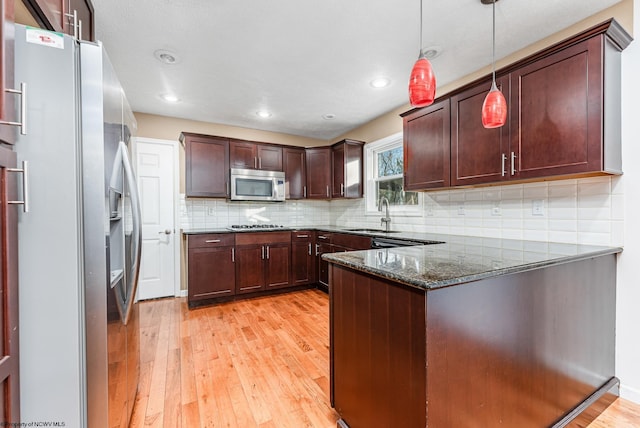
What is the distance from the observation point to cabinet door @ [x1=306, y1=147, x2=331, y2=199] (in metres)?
4.50

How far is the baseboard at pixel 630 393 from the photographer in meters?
1.72

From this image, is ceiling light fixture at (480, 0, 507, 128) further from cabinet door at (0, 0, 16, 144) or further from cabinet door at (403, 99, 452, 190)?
cabinet door at (0, 0, 16, 144)

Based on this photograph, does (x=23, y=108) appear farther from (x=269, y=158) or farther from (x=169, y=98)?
(x=269, y=158)

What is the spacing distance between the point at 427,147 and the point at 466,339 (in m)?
2.07

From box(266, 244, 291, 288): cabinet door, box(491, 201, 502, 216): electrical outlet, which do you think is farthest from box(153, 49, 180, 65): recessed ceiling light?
box(491, 201, 502, 216): electrical outlet

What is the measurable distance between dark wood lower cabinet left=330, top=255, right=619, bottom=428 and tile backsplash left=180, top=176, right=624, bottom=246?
13.4 inches

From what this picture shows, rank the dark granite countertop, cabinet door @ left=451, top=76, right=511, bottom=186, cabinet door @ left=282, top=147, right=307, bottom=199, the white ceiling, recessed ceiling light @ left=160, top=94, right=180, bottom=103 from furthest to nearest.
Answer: cabinet door @ left=282, top=147, right=307, bottom=199 → recessed ceiling light @ left=160, top=94, right=180, bottom=103 → cabinet door @ left=451, top=76, right=511, bottom=186 → the white ceiling → the dark granite countertop

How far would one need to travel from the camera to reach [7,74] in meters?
0.78

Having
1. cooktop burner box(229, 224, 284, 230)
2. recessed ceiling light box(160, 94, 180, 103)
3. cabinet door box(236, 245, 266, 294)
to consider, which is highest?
recessed ceiling light box(160, 94, 180, 103)

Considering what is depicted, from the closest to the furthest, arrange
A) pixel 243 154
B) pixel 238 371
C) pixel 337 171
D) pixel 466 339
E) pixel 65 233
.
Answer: pixel 65 233, pixel 466 339, pixel 238 371, pixel 243 154, pixel 337 171

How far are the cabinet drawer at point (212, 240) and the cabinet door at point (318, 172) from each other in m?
1.50

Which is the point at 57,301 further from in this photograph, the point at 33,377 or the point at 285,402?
the point at 285,402

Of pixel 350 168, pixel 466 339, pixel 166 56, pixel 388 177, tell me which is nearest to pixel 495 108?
pixel 466 339

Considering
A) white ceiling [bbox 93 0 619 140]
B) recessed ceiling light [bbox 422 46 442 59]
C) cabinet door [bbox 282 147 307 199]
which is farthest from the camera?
cabinet door [bbox 282 147 307 199]
